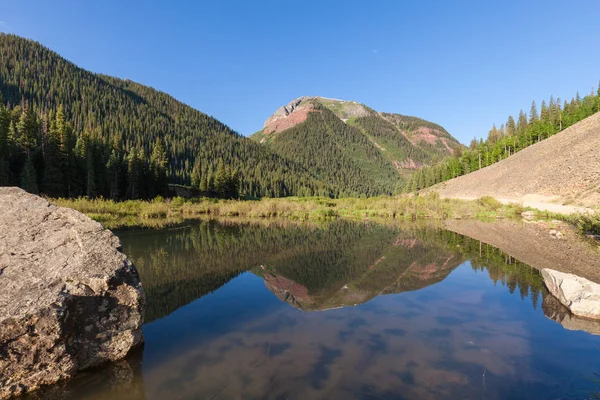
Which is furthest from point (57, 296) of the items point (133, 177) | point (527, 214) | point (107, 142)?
point (107, 142)

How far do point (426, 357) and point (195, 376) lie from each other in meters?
4.09

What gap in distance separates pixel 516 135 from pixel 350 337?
113097mm

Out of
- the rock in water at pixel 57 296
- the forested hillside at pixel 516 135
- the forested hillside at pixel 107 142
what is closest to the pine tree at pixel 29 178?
the forested hillside at pixel 107 142

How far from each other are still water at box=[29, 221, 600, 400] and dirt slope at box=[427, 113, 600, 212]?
39.2m

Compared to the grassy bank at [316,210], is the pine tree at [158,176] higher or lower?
higher

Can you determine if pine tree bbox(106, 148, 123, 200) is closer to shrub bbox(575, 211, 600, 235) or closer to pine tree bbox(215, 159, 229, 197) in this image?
pine tree bbox(215, 159, 229, 197)

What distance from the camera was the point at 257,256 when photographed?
15.9m

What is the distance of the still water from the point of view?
475 centimetres

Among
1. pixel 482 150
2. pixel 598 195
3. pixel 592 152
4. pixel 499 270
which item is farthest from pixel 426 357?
pixel 482 150

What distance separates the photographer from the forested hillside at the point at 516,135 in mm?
85875

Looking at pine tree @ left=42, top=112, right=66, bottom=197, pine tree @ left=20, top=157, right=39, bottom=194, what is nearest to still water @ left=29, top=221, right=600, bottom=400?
pine tree @ left=20, top=157, right=39, bottom=194

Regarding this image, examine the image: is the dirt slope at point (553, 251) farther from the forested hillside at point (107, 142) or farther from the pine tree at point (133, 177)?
the pine tree at point (133, 177)

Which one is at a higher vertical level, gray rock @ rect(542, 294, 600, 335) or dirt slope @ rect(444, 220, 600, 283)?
dirt slope @ rect(444, 220, 600, 283)

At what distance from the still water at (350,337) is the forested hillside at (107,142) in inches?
1969
